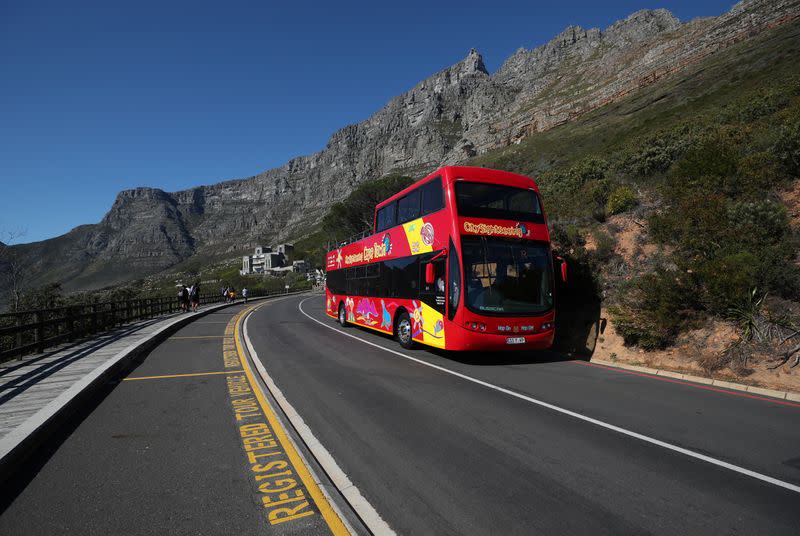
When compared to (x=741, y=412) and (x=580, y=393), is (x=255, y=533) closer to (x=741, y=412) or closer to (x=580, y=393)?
(x=580, y=393)

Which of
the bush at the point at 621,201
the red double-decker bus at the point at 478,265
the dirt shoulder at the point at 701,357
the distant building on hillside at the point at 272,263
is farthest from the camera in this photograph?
the distant building on hillside at the point at 272,263

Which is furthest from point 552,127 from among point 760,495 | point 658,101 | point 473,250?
point 760,495

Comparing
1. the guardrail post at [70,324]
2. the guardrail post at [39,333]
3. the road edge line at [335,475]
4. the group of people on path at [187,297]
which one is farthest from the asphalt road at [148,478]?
the group of people on path at [187,297]

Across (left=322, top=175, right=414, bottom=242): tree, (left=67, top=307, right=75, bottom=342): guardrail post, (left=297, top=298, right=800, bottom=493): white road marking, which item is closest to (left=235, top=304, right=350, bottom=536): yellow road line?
(left=297, top=298, right=800, bottom=493): white road marking

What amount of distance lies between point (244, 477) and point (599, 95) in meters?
93.1

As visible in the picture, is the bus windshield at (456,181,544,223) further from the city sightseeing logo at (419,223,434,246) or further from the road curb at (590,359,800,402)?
the road curb at (590,359,800,402)

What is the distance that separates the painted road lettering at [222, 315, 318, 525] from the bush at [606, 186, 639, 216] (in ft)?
48.3

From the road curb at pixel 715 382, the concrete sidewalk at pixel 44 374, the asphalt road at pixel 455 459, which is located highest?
the concrete sidewalk at pixel 44 374

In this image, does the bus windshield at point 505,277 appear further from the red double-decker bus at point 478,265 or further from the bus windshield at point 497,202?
the bus windshield at point 497,202

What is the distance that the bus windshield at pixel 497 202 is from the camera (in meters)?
9.59

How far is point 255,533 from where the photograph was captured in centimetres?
307

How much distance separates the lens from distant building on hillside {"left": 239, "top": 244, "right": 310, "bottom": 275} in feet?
436

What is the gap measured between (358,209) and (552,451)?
6348 cm

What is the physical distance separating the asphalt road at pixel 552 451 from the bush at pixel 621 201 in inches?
361
